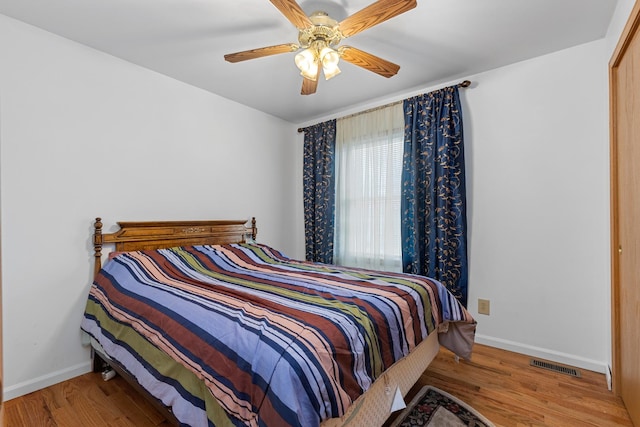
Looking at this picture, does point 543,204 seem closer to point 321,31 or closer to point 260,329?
point 321,31

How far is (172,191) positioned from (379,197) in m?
1.98

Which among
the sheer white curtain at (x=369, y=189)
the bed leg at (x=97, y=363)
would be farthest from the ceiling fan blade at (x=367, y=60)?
the bed leg at (x=97, y=363)

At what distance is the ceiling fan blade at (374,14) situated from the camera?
1.63 meters

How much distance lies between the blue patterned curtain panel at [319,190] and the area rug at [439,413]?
1.88 m

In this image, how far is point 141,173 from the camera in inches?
107

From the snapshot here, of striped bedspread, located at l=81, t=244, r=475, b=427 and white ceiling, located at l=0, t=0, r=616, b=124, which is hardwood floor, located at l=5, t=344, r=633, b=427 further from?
white ceiling, located at l=0, t=0, r=616, b=124

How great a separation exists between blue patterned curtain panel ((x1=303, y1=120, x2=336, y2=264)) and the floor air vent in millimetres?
2036

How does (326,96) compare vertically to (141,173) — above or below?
above

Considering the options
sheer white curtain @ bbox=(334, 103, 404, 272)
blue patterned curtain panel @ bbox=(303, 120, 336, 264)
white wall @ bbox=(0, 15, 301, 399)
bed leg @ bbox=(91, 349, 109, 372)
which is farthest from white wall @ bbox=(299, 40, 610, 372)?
bed leg @ bbox=(91, 349, 109, 372)

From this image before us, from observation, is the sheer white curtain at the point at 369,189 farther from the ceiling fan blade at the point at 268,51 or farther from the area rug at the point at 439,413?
the ceiling fan blade at the point at 268,51

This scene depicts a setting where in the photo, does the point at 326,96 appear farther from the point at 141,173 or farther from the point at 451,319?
the point at 451,319

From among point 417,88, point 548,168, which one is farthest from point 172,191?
point 548,168

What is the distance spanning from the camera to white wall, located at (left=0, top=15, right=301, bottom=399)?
2.11 meters

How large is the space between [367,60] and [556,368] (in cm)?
257
